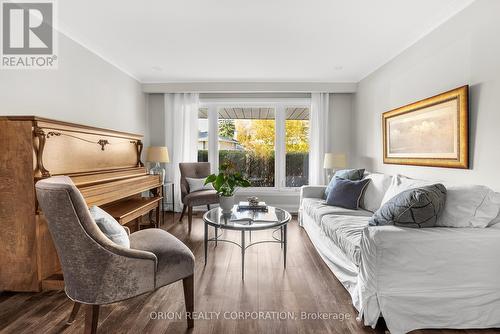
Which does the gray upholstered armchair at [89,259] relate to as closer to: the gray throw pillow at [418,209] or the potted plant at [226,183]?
the potted plant at [226,183]

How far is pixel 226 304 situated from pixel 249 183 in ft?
4.04

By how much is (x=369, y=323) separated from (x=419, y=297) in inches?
13.7

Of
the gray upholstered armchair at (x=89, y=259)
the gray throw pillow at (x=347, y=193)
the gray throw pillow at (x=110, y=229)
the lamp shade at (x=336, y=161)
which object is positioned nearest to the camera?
the gray upholstered armchair at (x=89, y=259)

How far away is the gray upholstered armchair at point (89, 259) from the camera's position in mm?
1415

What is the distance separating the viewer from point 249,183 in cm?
295

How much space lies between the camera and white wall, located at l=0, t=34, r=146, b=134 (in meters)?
2.51

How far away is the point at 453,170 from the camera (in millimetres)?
2604

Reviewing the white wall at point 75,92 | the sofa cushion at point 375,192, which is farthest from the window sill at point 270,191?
the white wall at point 75,92

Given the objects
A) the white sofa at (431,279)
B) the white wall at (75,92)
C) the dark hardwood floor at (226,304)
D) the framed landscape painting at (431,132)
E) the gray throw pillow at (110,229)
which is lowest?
the dark hardwood floor at (226,304)

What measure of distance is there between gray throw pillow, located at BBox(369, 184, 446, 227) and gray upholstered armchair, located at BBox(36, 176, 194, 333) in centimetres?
153

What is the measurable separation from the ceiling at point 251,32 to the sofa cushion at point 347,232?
6.39 feet

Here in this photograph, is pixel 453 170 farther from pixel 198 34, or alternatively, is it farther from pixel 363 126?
pixel 198 34

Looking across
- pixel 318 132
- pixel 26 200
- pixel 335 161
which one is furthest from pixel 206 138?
pixel 26 200

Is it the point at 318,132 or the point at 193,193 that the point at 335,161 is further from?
the point at 193,193
